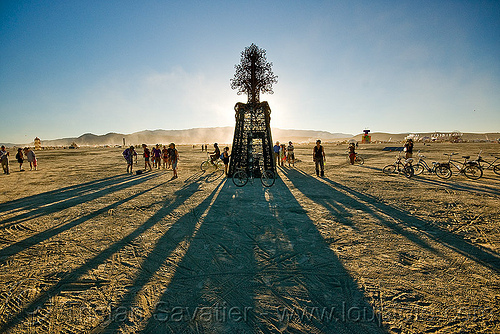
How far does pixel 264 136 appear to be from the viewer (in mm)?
13414

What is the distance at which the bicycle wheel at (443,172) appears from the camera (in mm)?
11828

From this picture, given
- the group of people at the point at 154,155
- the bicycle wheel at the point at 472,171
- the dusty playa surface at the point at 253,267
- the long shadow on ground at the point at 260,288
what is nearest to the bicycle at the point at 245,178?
the dusty playa surface at the point at 253,267

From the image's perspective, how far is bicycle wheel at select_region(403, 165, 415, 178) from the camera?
12484 mm

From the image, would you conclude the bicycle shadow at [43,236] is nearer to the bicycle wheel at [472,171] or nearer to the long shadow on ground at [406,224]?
the long shadow on ground at [406,224]

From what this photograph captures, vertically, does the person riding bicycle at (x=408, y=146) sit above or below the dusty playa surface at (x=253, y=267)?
above

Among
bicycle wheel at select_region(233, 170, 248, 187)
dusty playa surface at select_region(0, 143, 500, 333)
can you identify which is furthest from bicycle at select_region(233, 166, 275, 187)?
dusty playa surface at select_region(0, 143, 500, 333)

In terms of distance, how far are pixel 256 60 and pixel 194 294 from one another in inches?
528

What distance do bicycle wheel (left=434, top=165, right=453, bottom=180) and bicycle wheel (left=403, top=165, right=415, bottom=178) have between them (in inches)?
49.3

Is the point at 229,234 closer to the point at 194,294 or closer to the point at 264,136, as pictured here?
the point at 194,294

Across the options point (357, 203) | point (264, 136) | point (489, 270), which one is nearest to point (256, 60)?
point (264, 136)

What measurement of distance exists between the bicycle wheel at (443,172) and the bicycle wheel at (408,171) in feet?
4.10

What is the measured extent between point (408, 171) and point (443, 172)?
168cm

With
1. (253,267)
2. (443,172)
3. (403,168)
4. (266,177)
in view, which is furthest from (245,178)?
(443,172)

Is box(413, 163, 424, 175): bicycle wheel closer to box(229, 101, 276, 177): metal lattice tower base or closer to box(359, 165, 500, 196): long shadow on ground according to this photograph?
box(359, 165, 500, 196): long shadow on ground
